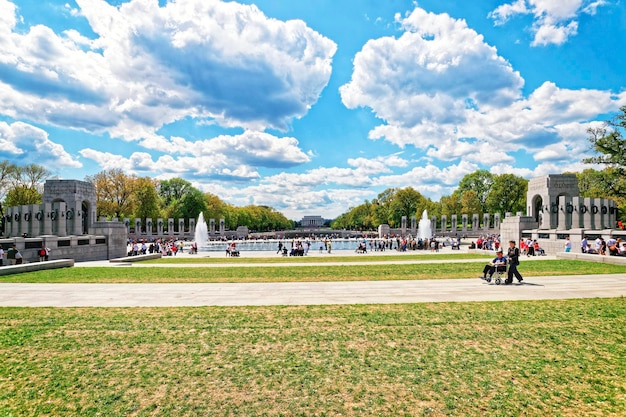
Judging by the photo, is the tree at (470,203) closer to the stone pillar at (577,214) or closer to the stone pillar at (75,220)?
the stone pillar at (577,214)

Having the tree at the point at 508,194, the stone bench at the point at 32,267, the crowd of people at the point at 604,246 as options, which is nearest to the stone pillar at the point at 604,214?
the crowd of people at the point at 604,246

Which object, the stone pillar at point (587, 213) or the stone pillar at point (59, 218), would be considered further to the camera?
the stone pillar at point (587, 213)

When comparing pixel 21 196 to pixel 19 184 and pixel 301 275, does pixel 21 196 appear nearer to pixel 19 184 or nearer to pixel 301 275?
pixel 19 184

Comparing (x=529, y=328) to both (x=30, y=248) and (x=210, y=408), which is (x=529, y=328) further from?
(x=30, y=248)

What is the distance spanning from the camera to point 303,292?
13305 mm

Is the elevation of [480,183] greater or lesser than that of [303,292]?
greater

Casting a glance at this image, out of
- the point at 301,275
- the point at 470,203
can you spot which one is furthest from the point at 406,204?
the point at 301,275

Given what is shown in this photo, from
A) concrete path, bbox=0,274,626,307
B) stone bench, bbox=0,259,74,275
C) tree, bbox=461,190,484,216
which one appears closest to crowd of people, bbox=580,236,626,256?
concrete path, bbox=0,274,626,307

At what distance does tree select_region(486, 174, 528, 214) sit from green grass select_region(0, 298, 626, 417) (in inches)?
3654

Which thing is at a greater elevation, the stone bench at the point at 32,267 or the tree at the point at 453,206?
the tree at the point at 453,206

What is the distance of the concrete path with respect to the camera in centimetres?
1172

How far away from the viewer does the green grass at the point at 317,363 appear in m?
5.15

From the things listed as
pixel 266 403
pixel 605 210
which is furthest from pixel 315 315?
pixel 605 210

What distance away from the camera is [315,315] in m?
9.80
